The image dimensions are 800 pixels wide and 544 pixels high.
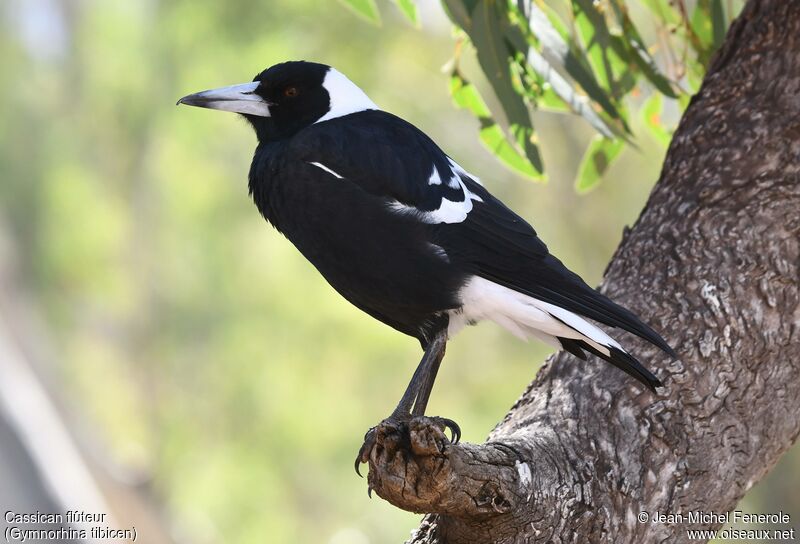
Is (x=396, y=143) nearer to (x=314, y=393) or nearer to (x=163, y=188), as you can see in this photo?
(x=314, y=393)

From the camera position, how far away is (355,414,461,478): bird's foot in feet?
4.06

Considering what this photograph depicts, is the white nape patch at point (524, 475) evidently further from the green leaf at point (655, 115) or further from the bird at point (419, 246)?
the green leaf at point (655, 115)

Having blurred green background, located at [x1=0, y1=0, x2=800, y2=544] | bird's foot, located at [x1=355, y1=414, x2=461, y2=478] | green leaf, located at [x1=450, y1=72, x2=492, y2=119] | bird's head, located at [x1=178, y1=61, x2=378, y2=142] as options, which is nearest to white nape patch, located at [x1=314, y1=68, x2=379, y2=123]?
bird's head, located at [x1=178, y1=61, x2=378, y2=142]

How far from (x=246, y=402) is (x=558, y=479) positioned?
5.18 meters

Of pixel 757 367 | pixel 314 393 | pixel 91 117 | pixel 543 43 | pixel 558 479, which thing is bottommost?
pixel 558 479

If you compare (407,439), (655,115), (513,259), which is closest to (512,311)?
(513,259)

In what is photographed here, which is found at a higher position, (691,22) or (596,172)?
(691,22)

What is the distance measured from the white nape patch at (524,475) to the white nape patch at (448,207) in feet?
1.27

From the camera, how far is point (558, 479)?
4.74ft

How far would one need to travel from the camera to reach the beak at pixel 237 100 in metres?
1.84

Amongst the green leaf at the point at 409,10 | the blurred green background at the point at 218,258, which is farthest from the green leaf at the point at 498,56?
the blurred green background at the point at 218,258

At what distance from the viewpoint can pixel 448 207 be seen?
162cm

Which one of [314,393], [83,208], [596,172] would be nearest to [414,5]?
[596,172]

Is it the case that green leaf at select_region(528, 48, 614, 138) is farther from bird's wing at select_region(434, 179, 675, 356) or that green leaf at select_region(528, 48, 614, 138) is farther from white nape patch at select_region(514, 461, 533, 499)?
white nape patch at select_region(514, 461, 533, 499)
